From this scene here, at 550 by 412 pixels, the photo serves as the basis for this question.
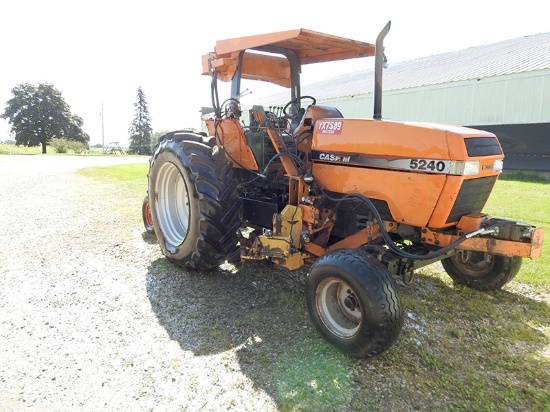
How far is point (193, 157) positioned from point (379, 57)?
6.64ft

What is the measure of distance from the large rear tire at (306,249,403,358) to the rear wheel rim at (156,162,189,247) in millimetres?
2325

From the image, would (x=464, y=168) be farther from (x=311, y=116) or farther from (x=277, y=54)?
(x=277, y=54)

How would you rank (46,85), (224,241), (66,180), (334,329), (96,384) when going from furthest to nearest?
(46,85) < (66,180) < (224,241) < (334,329) < (96,384)

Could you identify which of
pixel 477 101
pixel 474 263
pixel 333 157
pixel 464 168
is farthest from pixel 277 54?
pixel 477 101

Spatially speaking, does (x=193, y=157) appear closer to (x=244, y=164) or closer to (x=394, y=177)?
(x=244, y=164)

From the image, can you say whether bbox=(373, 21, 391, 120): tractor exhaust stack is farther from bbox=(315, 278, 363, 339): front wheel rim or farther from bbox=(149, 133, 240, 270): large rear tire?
bbox=(149, 133, 240, 270): large rear tire

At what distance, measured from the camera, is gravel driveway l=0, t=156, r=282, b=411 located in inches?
103

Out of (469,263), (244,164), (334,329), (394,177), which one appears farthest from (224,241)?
(469,263)

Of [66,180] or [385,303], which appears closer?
[385,303]

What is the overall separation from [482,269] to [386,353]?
5.82ft

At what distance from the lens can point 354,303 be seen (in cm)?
318

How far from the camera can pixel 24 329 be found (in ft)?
11.2

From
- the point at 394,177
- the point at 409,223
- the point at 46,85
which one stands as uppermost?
the point at 46,85

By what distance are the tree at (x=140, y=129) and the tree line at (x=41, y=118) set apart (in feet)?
33.9
